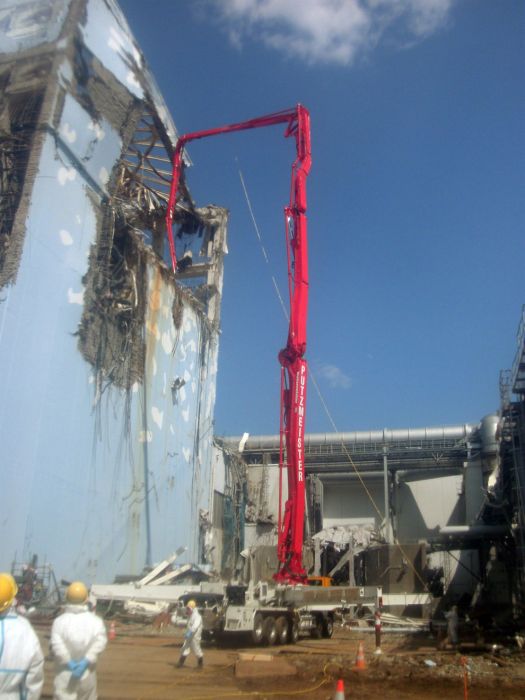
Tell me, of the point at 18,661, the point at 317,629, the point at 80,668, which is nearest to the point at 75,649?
the point at 80,668

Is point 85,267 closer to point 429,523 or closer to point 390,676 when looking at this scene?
point 390,676

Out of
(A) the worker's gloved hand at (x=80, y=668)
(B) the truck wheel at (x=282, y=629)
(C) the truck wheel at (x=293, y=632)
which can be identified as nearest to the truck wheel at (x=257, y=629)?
(B) the truck wheel at (x=282, y=629)

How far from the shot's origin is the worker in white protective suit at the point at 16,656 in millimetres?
4402

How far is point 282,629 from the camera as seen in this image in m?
18.9

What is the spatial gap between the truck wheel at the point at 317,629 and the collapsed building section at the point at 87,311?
322 inches

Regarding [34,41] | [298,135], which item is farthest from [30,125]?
[298,135]

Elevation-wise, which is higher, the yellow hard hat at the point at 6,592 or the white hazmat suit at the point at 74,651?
the yellow hard hat at the point at 6,592

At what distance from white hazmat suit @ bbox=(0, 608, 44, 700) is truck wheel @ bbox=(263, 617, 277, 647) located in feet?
48.4

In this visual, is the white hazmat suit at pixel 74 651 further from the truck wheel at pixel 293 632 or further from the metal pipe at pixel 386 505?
the metal pipe at pixel 386 505

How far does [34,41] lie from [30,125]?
3855mm

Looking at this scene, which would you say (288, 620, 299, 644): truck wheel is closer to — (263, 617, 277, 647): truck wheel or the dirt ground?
(263, 617, 277, 647): truck wheel

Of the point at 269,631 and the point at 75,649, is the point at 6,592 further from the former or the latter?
the point at 269,631

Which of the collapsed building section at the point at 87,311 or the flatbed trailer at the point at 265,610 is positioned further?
the collapsed building section at the point at 87,311

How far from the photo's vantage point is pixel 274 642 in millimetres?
18625
